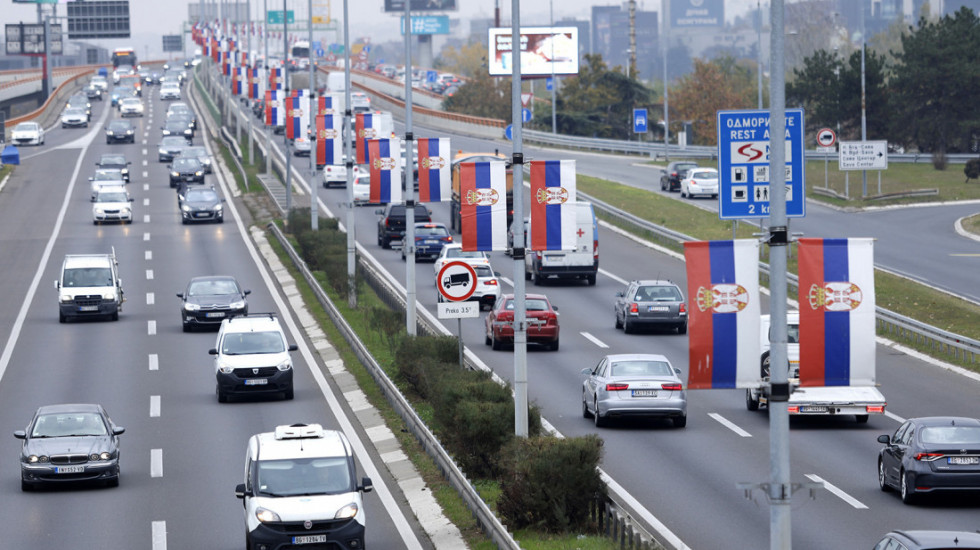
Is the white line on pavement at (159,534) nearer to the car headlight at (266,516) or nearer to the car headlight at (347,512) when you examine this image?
the car headlight at (266,516)

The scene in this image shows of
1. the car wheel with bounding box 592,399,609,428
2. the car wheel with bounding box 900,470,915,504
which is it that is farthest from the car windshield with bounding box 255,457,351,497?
the car wheel with bounding box 592,399,609,428

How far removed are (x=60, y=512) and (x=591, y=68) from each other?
10137cm

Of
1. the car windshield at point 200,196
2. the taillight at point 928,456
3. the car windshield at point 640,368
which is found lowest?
the taillight at point 928,456

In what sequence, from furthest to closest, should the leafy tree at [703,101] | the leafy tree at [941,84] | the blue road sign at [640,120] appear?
1. the leafy tree at [703,101]
2. the blue road sign at [640,120]
3. the leafy tree at [941,84]

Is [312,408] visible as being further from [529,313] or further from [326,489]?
[326,489]

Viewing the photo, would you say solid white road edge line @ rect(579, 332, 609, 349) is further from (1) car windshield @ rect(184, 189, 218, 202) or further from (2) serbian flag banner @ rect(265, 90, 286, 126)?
(2) serbian flag banner @ rect(265, 90, 286, 126)

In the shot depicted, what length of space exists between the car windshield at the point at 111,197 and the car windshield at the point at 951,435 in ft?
165

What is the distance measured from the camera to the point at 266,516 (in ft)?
61.1

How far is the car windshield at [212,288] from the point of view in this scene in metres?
42.0

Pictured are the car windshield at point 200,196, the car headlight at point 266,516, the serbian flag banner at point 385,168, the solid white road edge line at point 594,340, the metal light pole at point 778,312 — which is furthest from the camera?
the car windshield at point 200,196

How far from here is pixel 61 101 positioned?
137m

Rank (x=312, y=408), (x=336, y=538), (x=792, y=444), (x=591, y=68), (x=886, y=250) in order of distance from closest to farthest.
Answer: (x=336, y=538)
(x=792, y=444)
(x=312, y=408)
(x=886, y=250)
(x=591, y=68)

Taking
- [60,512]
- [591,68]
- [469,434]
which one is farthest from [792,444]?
[591,68]

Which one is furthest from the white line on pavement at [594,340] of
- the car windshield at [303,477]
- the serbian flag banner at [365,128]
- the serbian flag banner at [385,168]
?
the car windshield at [303,477]
